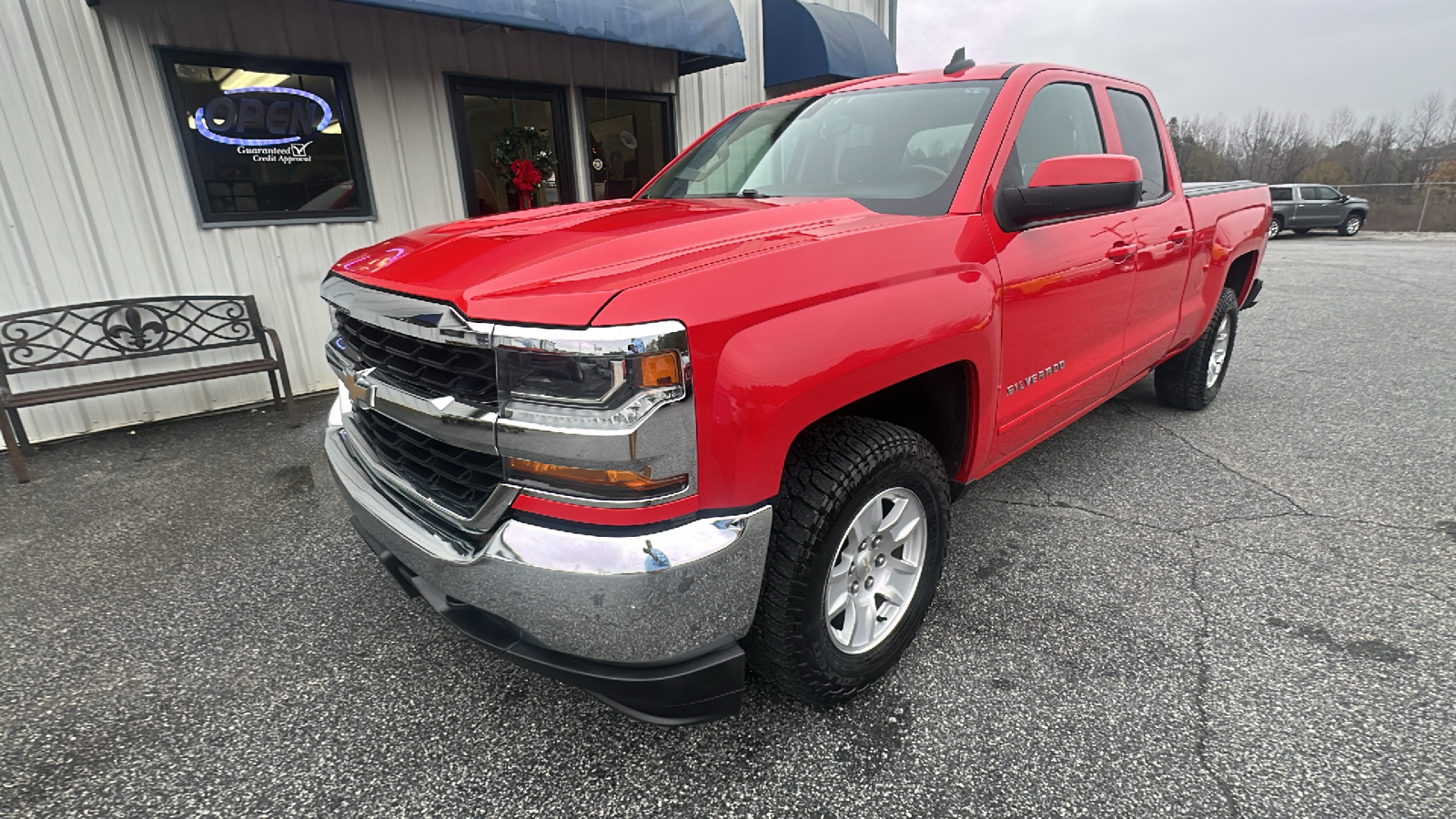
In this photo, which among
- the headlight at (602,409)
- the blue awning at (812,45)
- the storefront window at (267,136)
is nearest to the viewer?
the headlight at (602,409)

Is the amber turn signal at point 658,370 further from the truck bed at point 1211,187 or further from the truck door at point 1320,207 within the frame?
the truck door at point 1320,207

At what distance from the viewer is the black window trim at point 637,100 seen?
680 centimetres

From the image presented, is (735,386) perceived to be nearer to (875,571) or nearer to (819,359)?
(819,359)

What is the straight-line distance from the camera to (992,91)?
249 cm

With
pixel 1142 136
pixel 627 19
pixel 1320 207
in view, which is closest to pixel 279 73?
pixel 627 19

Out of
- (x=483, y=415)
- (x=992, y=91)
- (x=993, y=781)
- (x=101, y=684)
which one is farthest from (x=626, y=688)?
(x=992, y=91)

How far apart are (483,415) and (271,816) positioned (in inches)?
49.1

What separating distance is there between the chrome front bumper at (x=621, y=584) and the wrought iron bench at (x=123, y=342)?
416 cm

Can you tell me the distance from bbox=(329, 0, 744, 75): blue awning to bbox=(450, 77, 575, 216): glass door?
4.32ft

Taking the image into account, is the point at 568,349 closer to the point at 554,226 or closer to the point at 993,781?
the point at 554,226

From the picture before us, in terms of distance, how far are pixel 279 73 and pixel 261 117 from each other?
352 millimetres

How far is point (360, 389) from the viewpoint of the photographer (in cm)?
192

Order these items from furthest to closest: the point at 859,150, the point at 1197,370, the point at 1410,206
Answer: the point at 1410,206 < the point at 1197,370 < the point at 859,150

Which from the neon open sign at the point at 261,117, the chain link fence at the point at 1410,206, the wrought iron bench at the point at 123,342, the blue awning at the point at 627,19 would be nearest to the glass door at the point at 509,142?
the neon open sign at the point at 261,117
